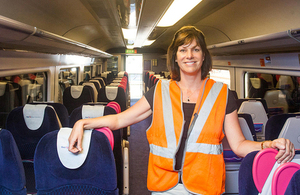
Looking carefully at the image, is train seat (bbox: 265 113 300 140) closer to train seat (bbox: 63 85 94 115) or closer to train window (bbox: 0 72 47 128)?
train window (bbox: 0 72 47 128)

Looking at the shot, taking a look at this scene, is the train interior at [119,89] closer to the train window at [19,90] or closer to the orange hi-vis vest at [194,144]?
the train window at [19,90]

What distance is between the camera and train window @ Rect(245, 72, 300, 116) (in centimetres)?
448

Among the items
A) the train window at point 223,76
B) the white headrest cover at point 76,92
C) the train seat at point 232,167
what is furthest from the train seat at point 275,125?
the train window at point 223,76

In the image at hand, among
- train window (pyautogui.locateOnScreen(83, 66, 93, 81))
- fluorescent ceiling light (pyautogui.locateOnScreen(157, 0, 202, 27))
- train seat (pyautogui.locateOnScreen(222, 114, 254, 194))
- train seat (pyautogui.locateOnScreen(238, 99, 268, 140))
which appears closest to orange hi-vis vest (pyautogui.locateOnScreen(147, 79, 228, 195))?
train seat (pyautogui.locateOnScreen(222, 114, 254, 194))

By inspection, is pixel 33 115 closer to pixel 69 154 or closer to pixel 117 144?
pixel 117 144

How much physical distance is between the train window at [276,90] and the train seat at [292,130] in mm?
1808

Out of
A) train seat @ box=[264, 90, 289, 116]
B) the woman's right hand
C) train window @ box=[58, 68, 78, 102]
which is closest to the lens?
the woman's right hand

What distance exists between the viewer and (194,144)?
153cm

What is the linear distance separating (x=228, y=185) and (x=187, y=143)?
4.75 ft

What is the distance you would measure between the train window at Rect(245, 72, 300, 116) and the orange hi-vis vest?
3.52m

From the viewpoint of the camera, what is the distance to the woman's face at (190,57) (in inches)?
64.0

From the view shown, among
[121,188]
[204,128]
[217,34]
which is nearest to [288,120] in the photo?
[204,128]

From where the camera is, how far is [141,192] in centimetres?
374

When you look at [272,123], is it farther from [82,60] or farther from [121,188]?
[82,60]
